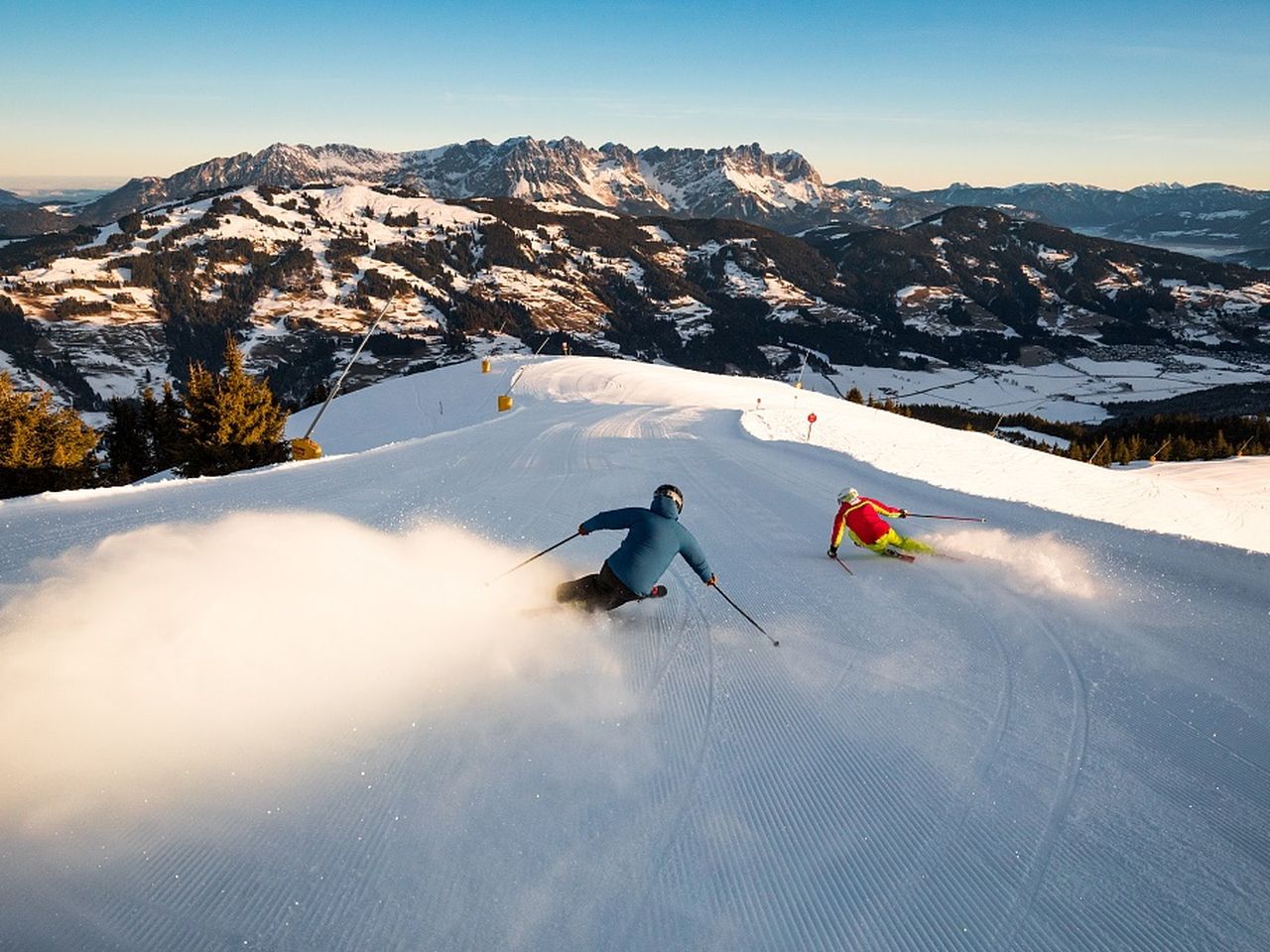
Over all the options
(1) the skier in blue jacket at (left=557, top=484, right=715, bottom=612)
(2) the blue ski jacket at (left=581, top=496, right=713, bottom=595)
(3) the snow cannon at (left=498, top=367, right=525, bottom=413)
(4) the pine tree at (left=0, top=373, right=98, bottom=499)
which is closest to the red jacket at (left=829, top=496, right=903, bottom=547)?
(1) the skier in blue jacket at (left=557, top=484, right=715, bottom=612)

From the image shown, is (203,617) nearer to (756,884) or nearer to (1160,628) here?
(756,884)

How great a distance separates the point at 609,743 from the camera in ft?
17.2

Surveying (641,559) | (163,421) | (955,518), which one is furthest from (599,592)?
(163,421)

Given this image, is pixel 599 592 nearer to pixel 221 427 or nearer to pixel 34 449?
pixel 221 427

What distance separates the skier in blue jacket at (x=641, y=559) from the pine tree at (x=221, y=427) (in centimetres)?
3167

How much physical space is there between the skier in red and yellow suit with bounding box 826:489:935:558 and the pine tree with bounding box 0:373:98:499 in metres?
35.7

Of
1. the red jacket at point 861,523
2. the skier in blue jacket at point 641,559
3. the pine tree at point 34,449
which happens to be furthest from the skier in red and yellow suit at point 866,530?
the pine tree at point 34,449

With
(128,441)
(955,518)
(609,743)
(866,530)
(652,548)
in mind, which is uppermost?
(652,548)

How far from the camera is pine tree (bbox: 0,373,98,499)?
29.4 m

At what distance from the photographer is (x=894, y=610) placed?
7.83m

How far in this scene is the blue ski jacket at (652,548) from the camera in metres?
6.90

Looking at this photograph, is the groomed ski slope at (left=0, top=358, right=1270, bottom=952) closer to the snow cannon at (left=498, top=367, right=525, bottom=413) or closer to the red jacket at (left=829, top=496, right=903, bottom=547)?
the red jacket at (left=829, top=496, right=903, bottom=547)

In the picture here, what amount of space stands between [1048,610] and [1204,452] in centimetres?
10501

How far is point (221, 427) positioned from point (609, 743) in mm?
34970
